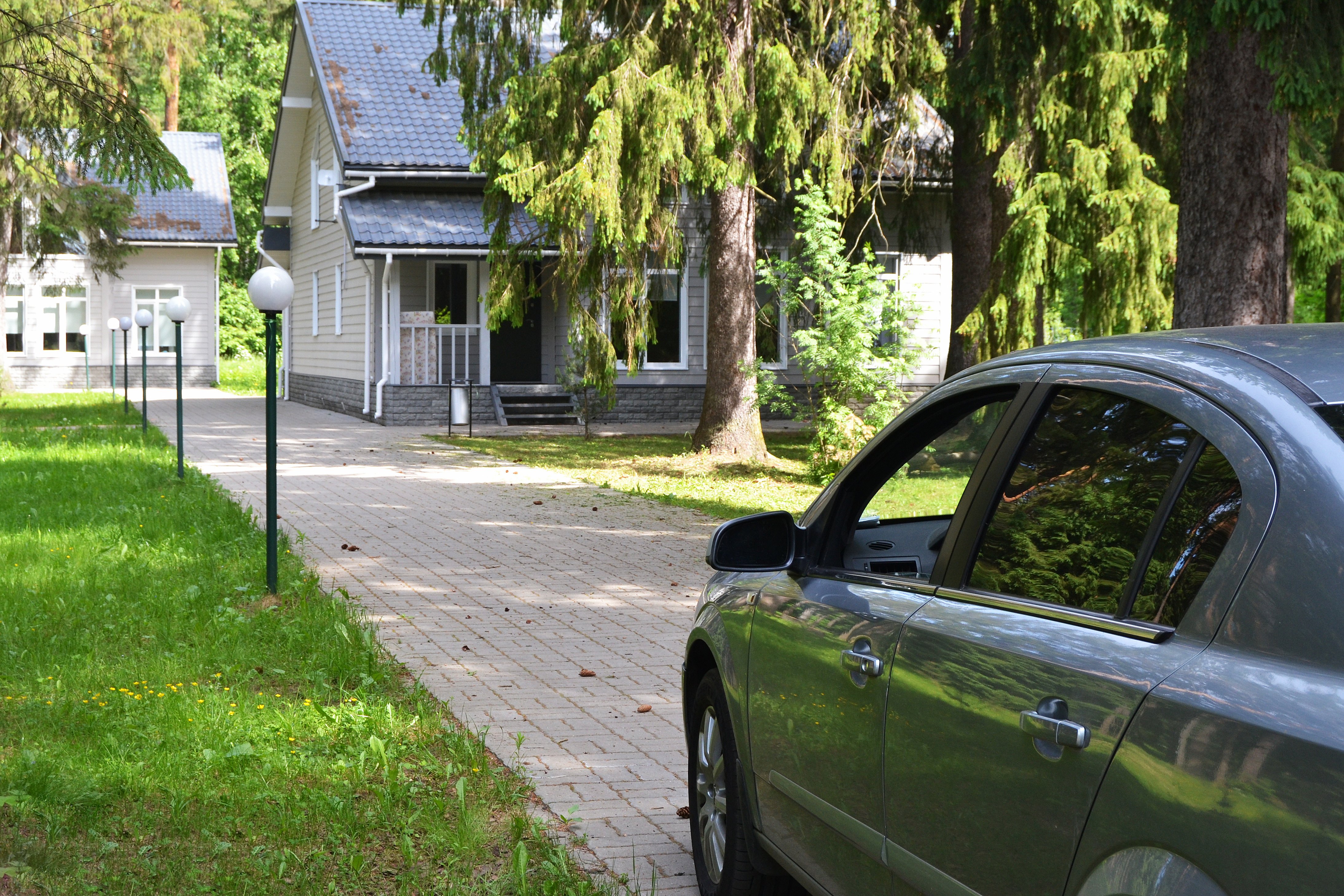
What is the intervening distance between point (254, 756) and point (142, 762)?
42 centimetres

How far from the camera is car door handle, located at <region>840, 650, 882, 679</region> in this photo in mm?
2893

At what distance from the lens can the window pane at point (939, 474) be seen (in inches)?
116

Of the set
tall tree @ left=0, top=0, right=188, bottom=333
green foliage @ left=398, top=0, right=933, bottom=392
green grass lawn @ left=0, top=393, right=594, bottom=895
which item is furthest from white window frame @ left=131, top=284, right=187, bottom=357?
green grass lawn @ left=0, top=393, right=594, bottom=895

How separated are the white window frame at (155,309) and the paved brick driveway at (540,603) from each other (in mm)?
27632

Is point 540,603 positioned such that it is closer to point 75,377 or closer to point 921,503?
point 921,503

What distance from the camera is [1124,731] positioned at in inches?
81.7

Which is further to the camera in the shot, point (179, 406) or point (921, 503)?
point (179, 406)

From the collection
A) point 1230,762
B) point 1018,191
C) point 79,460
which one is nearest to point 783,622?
point 1230,762

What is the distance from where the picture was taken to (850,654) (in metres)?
3.03

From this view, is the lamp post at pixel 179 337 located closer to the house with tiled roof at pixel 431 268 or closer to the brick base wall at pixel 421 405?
the house with tiled roof at pixel 431 268

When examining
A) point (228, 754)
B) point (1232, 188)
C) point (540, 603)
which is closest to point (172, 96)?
point (540, 603)

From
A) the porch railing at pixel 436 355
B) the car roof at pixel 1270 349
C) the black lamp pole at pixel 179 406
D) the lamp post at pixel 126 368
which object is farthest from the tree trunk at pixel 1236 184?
the lamp post at pixel 126 368

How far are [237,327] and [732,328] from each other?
4186cm

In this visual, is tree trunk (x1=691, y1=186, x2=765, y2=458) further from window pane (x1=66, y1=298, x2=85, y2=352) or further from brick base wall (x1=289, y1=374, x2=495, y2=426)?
window pane (x1=66, y1=298, x2=85, y2=352)
